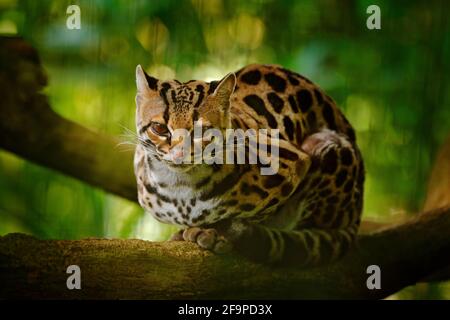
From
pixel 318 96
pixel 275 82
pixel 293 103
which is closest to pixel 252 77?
pixel 275 82

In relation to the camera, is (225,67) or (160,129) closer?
(160,129)

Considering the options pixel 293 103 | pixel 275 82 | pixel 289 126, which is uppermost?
pixel 275 82

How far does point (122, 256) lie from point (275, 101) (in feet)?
3.41

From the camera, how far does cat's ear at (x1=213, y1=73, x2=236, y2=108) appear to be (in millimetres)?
2619

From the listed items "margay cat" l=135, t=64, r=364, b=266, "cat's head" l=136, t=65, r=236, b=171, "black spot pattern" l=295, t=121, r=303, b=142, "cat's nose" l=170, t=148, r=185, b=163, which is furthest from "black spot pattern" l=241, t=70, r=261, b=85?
"cat's nose" l=170, t=148, r=185, b=163

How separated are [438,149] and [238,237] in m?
1.43

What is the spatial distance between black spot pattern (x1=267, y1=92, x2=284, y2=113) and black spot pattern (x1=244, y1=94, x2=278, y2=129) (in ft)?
0.14

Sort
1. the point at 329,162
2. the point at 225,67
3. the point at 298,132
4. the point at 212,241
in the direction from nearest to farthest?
the point at 212,241, the point at 329,162, the point at 298,132, the point at 225,67

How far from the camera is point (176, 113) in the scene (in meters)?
2.57

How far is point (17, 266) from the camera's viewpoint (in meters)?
2.37

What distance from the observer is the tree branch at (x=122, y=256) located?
2.46 metres

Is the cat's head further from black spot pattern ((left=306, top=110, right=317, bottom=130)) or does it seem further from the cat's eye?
black spot pattern ((left=306, top=110, right=317, bottom=130))

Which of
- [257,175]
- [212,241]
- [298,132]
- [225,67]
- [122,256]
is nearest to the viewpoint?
[122,256]

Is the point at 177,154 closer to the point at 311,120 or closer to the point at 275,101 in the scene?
the point at 275,101
